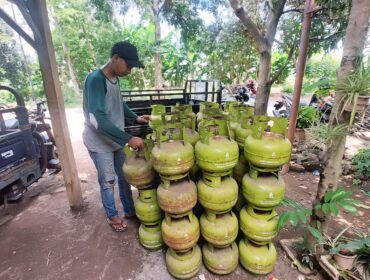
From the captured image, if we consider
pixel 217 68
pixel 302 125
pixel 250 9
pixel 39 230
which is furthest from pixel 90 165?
pixel 217 68

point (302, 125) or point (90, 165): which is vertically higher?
point (302, 125)

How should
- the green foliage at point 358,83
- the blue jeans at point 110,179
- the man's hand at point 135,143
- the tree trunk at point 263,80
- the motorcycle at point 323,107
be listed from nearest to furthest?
the green foliage at point 358,83 → the man's hand at point 135,143 → the blue jeans at point 110,179 → the motorcycle at point 323,107 → the tree trunk at point 263,80

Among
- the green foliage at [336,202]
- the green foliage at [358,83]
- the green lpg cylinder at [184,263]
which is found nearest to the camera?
the green foliage at [358,83]

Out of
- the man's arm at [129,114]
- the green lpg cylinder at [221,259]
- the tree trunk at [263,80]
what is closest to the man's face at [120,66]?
the man's arm at [129,114]

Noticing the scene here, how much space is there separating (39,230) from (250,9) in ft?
22.3

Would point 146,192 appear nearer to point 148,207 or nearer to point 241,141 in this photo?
point 148,207

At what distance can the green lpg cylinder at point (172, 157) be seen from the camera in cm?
169

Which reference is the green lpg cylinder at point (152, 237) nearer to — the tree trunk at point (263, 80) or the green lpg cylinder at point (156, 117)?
the green lpg cylinder at point (156, 117)

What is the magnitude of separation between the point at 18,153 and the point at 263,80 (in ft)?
13.2

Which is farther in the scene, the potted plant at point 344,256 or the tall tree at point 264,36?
the tall tree at point 264,36

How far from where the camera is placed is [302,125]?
5.24 meters

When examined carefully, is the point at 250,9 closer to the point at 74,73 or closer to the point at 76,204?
the point at 76,204

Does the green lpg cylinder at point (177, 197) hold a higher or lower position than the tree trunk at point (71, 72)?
lower

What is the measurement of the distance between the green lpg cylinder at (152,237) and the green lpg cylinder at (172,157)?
0.76 m
